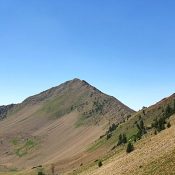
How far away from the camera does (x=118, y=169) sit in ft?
293

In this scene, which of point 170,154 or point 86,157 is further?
point 86,157

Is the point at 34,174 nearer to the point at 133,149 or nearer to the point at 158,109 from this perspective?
the point at 158,109

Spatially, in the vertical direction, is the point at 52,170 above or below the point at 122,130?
below

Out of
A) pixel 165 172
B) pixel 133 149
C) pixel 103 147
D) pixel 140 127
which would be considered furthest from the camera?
pixel 103 147

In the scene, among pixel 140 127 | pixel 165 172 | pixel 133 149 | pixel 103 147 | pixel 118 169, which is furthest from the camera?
pixel 103 147

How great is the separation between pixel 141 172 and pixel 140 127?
318ft

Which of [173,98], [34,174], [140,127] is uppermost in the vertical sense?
[173,98]

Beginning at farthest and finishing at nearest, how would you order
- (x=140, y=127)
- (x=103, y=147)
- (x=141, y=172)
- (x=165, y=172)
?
(x=103, y=147) < (x=140, y=127) < (x=141, y=172) < (x=165, y=172)

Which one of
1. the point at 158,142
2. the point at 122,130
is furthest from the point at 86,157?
the point at 158,142

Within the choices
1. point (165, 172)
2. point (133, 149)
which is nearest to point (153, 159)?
point (165, 172)

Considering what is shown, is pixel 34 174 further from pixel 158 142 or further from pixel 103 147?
pixel 158 142

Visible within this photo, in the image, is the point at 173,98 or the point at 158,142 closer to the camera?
the point at 158,142

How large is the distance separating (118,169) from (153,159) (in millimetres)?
12238

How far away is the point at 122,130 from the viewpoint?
195 m
